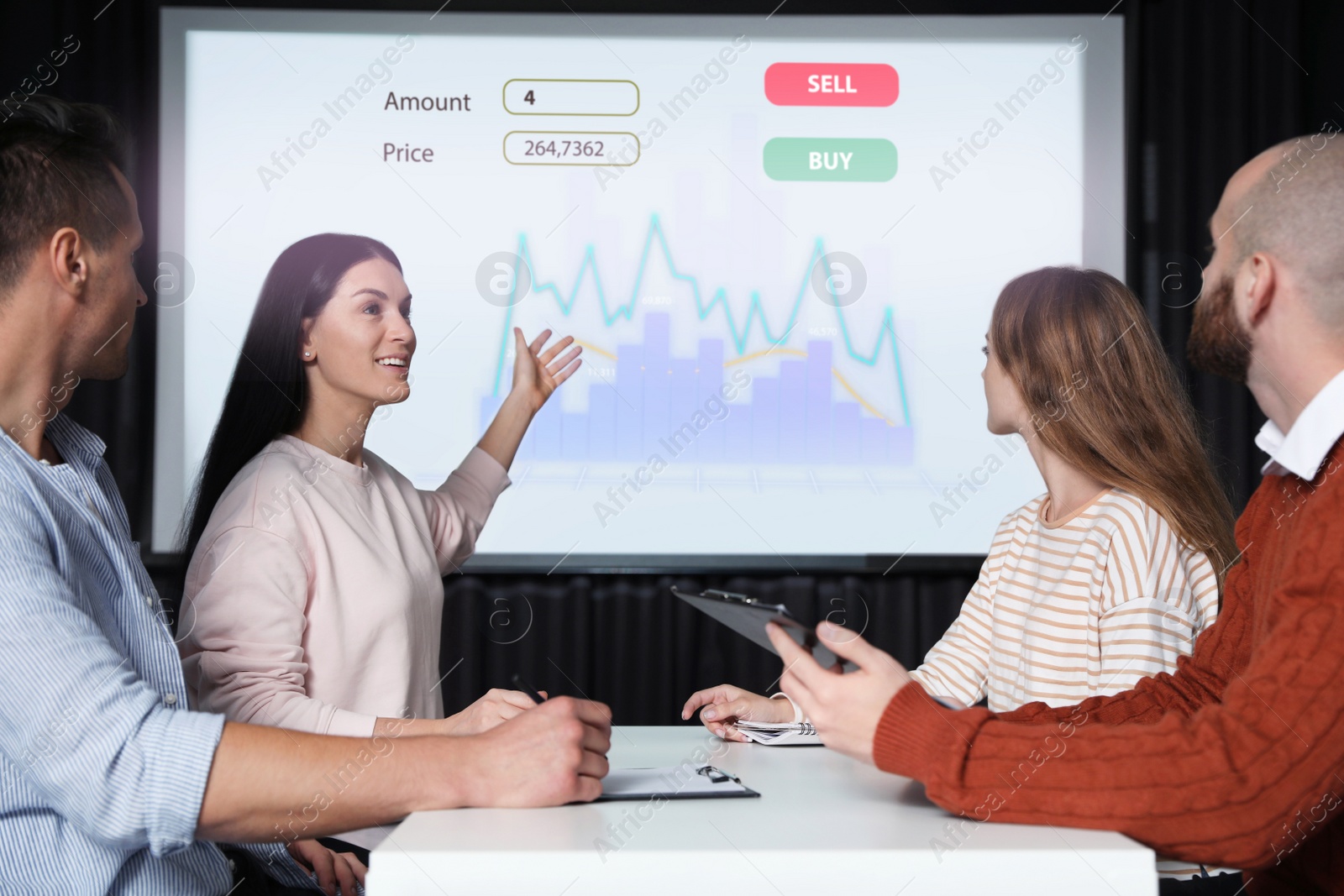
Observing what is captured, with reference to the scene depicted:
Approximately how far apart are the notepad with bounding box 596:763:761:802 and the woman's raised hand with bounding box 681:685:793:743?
26cm

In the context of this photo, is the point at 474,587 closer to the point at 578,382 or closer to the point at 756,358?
the point at 578,382

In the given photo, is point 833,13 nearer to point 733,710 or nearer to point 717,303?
point 717,303

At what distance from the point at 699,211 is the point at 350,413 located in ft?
5.08

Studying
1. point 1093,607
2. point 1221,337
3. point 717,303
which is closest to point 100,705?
point 1221,337

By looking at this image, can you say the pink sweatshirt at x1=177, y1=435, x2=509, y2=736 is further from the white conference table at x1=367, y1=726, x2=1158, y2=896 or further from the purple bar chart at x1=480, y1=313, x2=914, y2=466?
the purple bar chart at x1=480, y1=313, x2=914, y2=466

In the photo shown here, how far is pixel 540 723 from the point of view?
1.00 m

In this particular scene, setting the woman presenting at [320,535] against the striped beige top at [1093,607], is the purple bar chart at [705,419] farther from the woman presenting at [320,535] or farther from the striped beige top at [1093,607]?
the striped beige top at [1093,607]

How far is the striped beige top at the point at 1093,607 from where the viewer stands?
147 cm

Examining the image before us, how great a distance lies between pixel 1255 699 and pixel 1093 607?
63cm

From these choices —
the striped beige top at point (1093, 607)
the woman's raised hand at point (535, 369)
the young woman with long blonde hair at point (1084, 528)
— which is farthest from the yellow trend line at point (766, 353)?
the striped beige top at point (1093, 607)

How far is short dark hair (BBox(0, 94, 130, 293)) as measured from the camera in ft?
3.58

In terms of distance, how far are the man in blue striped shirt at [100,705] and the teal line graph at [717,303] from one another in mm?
1801

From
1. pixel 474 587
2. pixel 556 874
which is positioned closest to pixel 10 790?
pixel 556 874

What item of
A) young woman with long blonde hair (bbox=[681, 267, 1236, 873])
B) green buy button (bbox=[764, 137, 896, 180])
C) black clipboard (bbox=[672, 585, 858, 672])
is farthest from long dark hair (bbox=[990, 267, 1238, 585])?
green buy button (bbox=[764, 137, 896, 180])
